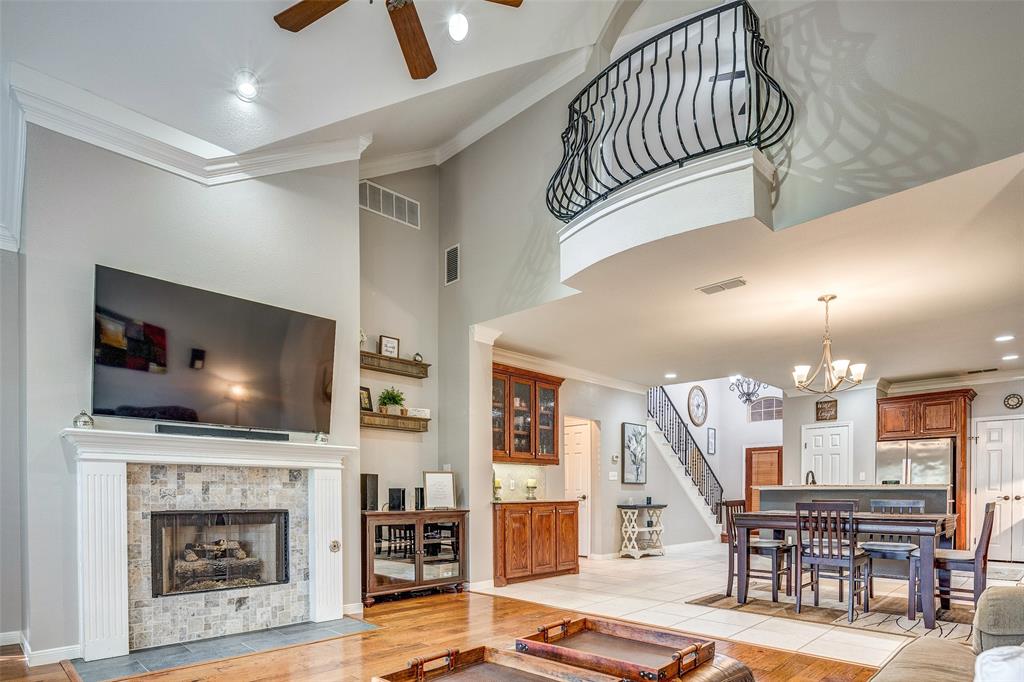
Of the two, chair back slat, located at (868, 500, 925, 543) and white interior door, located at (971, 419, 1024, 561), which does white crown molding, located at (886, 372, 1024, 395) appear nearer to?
white interior door, located at (971, 419, 1024, 561)

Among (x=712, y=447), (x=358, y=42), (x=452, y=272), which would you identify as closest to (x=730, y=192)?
(x=358, y=42)

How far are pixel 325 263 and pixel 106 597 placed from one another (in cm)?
301

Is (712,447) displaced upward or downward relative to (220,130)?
downward

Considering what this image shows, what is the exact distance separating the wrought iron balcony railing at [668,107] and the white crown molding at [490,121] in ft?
2.16

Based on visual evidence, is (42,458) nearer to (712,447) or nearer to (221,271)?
(221,271)

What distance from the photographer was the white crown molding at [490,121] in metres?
6.21

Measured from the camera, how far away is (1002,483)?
30.0 ft

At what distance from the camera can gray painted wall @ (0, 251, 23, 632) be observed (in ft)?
14.5

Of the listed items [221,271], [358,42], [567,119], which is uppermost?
[358,42]

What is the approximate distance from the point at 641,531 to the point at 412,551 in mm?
4764

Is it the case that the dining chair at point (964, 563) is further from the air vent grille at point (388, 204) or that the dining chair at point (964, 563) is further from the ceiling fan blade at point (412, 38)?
the air vent grille at point (388, 204)

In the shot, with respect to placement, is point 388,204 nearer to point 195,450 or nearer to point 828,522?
point 195,450

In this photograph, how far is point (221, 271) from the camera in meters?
5.17

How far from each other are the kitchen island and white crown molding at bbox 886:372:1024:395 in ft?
7.65
